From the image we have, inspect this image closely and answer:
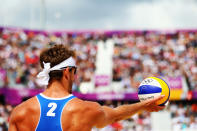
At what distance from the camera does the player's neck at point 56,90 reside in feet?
9.99

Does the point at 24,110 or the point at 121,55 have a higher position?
the point at 24,110

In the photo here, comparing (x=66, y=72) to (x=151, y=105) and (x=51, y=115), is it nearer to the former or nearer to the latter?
(x=51, y=115)

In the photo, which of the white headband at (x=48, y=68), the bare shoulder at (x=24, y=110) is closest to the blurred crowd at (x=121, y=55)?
the white headband at (x=48, y=68)

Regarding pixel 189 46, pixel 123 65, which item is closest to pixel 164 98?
pixel 123 65

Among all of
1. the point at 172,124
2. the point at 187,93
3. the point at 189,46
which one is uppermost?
the point at 189,46

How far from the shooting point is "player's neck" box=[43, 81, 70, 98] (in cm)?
305

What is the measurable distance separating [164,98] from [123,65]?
17208mm

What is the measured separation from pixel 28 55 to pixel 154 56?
775 centimetres

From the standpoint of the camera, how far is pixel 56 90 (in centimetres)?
307

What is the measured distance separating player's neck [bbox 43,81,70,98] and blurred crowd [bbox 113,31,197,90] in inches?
636

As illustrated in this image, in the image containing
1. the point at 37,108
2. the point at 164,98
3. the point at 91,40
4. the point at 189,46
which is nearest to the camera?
the point at 37,108

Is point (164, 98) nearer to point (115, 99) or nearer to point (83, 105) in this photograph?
point (83, 105)

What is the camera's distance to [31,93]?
1812cm

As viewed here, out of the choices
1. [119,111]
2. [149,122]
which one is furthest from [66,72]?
[149,122]
